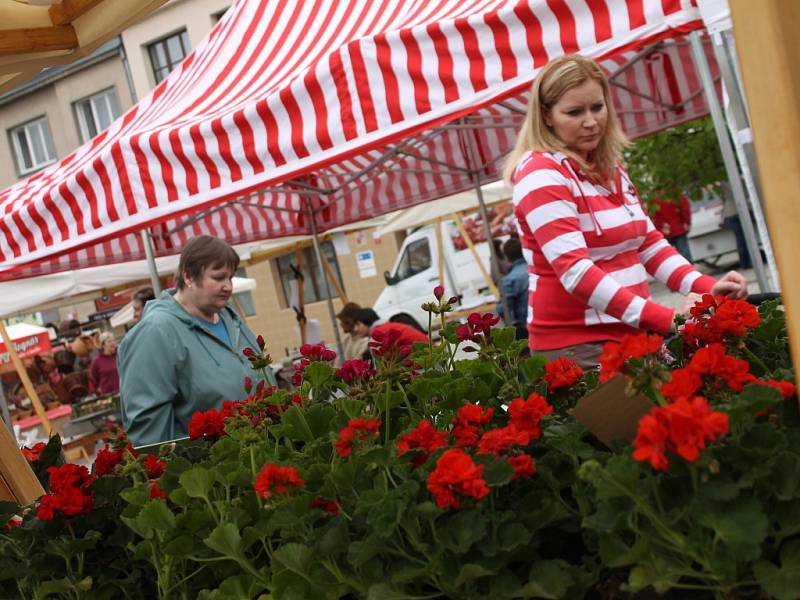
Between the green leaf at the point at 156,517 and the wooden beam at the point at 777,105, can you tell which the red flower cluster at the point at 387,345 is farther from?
the wooden beam at the point at 777,105

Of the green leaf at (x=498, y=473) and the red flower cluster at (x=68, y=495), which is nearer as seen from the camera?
the green leaf at (x=498, y=473)

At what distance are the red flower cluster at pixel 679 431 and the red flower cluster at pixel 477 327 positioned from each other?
737mm

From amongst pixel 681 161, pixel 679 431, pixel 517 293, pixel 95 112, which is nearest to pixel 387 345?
pixel 679 431

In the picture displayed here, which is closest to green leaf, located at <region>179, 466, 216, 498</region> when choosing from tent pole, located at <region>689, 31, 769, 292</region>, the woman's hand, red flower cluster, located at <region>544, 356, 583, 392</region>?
red flower cluster, located at <region>544, 356, 583, 392</region>

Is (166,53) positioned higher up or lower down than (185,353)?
higher up

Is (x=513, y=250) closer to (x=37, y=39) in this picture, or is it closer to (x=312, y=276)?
(x=37, y=39)

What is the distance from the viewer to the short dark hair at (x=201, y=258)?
3.64 meters

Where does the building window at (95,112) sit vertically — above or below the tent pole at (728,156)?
above

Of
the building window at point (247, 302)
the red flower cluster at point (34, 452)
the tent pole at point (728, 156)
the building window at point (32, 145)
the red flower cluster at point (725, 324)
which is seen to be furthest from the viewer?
the building window at point (32, 145)

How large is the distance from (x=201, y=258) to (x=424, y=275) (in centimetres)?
1453

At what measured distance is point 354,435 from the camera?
3.95 feet

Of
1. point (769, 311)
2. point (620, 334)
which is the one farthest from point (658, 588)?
point (620, 334)

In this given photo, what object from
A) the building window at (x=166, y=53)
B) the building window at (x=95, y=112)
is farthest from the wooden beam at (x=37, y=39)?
the building window at (x=95, y=112)

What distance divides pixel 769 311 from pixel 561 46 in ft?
6.48
